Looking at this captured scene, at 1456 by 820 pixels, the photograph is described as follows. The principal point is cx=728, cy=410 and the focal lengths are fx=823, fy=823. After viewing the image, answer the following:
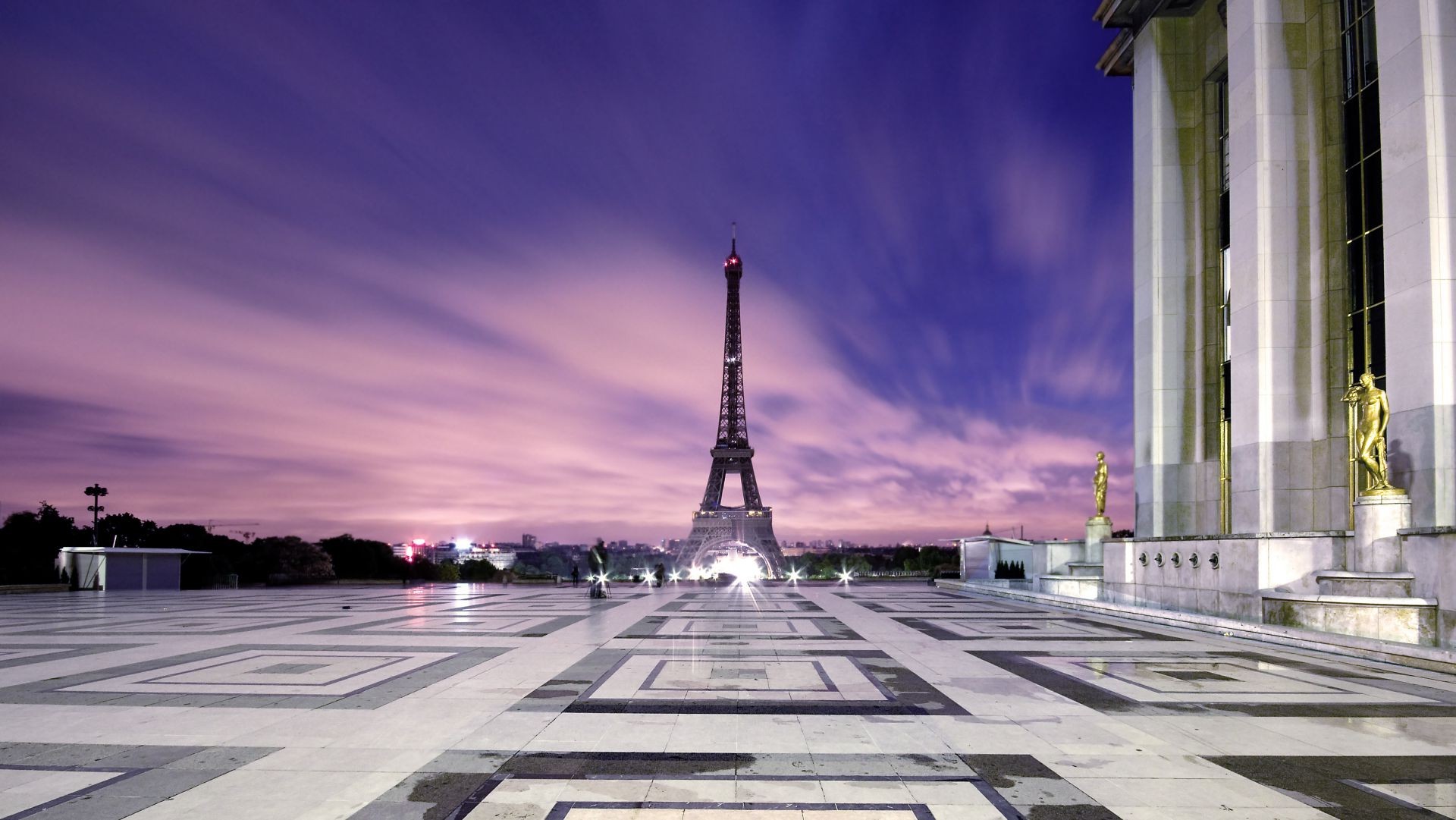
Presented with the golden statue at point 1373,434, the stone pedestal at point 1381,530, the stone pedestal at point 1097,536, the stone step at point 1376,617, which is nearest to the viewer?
the stone step at point 1376,617

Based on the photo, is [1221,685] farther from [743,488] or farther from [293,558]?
[743,488]

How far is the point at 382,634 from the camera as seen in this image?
19.1 metres

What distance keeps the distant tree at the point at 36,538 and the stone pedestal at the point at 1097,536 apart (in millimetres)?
61025

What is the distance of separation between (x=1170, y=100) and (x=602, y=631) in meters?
31.4

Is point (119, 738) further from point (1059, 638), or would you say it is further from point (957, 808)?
point (1059, 638)

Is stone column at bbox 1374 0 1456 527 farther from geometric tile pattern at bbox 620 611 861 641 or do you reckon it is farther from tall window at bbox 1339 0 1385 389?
geometric tile pattern at bbox 620 611 861 641

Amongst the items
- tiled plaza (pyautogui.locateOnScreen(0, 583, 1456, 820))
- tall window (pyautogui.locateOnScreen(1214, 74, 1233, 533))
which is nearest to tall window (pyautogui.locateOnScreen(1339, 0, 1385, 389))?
tall window (pyautogui.locateOnScreen(1214, 74, 1233, 533))

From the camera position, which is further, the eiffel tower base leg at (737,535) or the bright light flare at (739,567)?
the bright light flare at (739,567)

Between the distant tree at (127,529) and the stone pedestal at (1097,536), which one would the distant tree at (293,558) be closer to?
the distant tree at (127,529)

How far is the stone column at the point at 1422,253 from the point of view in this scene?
62.0 ft

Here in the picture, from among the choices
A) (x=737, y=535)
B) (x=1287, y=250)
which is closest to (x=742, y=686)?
(x=1287, y=250)

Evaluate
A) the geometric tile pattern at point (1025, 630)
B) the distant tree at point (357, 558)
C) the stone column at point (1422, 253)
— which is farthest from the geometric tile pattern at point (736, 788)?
the distant tree at point (357, 558)

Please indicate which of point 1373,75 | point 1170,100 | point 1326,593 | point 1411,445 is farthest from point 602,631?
point 1170,100

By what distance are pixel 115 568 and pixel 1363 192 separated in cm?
5313
